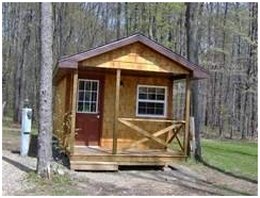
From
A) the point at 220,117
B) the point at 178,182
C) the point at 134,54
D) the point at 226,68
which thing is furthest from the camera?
the point at 220,117

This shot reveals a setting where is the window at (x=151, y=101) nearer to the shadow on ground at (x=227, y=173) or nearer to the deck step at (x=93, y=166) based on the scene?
the shadow on ground at (x=227, y=173)

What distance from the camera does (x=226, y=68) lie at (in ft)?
106

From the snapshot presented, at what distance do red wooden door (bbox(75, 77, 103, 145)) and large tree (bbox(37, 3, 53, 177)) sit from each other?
3837 mm

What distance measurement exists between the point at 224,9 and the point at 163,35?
5972 millimetres

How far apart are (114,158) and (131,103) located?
2490 millimetres

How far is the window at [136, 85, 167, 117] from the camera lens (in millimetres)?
13727

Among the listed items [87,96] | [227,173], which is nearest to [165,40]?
[87,96]

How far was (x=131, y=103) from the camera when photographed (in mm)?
13641

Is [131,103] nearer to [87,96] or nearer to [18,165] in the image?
[87,96]

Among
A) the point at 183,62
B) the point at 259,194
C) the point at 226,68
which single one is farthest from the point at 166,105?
the point at 226,68

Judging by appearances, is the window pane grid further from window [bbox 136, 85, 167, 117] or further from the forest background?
the forest background

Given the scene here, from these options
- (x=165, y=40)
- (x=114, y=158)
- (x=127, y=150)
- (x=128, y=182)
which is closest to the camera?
(x=128, y=182)

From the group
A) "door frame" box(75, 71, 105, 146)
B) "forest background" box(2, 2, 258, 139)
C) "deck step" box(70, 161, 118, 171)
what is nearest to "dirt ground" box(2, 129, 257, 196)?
"deck step" box(70, 161, 118, 171)

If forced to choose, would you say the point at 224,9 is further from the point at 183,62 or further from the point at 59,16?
the point at 183,62
